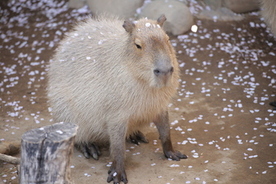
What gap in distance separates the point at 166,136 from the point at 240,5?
411 centimetres

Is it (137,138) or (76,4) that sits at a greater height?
(76,4)

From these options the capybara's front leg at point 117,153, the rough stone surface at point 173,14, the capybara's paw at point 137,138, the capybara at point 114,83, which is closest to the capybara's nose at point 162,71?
the capybara at point 114,83

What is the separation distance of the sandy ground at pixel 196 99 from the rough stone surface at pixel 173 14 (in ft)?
0.54

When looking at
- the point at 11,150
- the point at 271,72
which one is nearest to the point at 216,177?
the point at 11,150

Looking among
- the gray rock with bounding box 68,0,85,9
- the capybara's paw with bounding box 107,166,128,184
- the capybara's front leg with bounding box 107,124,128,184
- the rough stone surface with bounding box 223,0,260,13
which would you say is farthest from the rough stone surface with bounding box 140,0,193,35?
the capybara's paw with bounding box 107,166,128,184

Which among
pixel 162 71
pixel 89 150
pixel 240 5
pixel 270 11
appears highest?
pixel 162 71

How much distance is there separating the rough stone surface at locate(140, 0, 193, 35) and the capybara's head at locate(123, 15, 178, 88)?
3225 mm

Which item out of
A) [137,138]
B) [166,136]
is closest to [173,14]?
[137,138]

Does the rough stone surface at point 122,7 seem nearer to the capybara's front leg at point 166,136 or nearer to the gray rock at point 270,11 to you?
the gray rock at point 270,11

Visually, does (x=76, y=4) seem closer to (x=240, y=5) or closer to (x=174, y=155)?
(x=240, y=5)

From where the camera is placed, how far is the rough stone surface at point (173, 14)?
722cm

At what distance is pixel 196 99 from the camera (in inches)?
233

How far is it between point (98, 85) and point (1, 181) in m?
1.29

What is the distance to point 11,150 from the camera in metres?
4.71
